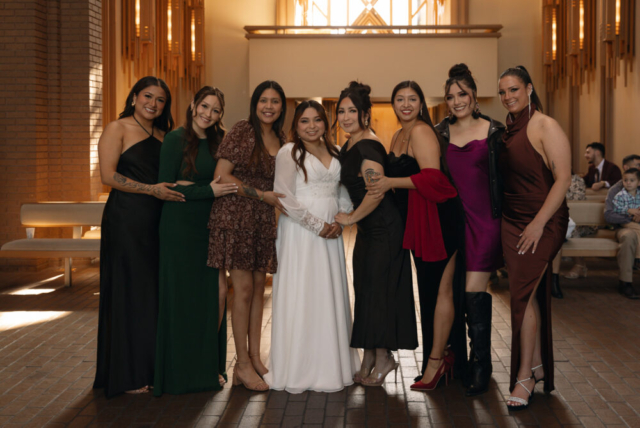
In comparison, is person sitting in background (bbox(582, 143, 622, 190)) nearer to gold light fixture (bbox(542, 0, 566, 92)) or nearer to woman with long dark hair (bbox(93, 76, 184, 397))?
gold light fixture (bbox(542, 0, 566, 92))

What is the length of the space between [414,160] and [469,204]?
42 centimetres

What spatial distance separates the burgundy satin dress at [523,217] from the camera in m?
3.62

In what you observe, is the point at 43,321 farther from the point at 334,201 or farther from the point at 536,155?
the point at 536,155

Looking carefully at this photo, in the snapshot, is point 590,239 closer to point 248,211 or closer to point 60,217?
point 248,211

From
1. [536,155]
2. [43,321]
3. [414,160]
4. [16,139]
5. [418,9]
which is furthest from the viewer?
[418,9]

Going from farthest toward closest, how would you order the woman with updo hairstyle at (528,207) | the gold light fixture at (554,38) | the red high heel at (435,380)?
the gold light fixture at (554,38)
the red high heel at (435,380)
the woman with updo hairstyle at (528,207)

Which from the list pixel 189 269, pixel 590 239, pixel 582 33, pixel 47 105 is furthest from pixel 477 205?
pixel 582 33

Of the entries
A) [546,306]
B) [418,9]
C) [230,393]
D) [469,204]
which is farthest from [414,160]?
[418,9]

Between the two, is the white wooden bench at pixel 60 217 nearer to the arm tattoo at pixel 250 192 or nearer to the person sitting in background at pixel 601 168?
the arm tattoo at pixel 250 192

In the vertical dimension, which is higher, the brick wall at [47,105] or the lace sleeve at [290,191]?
the brick wall at [47,105]

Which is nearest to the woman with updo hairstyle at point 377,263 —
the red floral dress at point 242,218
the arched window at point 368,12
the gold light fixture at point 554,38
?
the red floral dress at point 242,218

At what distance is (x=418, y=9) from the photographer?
56.7 feet

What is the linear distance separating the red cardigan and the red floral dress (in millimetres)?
835

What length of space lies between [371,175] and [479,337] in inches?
46.4
